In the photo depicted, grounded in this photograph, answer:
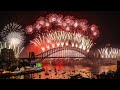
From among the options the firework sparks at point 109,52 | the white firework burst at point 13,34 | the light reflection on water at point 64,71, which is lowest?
the light reflection on water at point 64,71

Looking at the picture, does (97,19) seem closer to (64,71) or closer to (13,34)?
(64,71)

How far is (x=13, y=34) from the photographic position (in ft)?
18.2

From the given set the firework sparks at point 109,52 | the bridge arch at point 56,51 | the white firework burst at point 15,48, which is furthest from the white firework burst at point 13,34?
the firework sparks at point 109,52

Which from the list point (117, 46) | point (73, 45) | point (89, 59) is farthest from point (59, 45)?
point (117, 46)

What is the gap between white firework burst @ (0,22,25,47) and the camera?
17.7 ft

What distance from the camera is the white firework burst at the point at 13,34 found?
5406 mm

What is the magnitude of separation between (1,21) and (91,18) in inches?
66.8

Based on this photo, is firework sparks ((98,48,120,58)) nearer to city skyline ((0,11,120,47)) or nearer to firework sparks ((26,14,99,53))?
city skyline ((0,11,120,47))

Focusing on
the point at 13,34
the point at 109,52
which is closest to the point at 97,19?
the point at 109,52

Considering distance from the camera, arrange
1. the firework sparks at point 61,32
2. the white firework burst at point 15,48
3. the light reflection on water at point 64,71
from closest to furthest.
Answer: the light reflection on water at point 64,71 → the white firework burst at point 15,48 → the firework sparks at point 61,32

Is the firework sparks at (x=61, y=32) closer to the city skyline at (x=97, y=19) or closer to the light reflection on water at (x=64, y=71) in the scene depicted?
the city skyline at (x=97, y=19)

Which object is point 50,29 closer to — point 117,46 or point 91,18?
point 91,18

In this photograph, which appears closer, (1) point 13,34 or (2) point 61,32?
(1) point 13,34

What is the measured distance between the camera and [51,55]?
5535 millimetres
